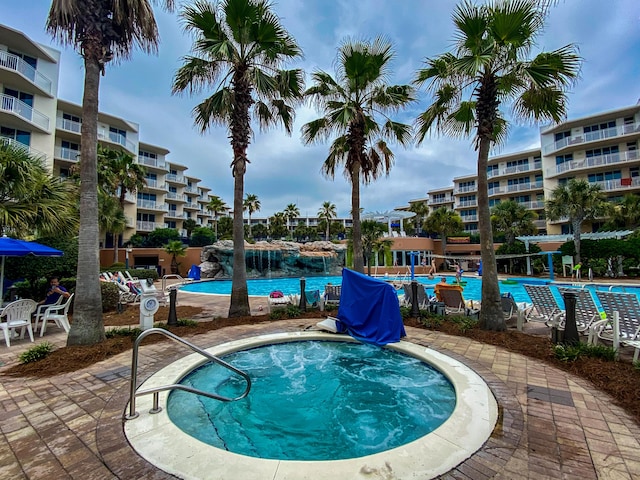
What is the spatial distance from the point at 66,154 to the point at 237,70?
89.7 feet

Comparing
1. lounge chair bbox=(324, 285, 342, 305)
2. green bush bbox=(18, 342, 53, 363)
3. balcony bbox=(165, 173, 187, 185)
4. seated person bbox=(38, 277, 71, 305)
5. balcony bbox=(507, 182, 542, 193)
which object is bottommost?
green bush bbox=(18, 342, 53, 363)

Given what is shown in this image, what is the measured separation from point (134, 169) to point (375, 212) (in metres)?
23.0

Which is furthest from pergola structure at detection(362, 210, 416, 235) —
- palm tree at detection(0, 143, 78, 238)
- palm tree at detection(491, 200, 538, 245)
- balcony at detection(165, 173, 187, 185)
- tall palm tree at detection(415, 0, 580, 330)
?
balcony at detection(165, 173, 187, 185)

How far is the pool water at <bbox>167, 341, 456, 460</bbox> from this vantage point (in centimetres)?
341

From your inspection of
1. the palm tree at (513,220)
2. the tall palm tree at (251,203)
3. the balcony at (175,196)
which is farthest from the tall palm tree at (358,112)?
the tall palm tree at (251,203)

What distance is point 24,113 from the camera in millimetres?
19719

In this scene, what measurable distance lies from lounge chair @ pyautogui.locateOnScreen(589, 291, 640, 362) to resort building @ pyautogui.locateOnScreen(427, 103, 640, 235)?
29.6 meters

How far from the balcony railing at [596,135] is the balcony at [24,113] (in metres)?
48.3

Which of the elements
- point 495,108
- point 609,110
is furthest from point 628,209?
point 495,108

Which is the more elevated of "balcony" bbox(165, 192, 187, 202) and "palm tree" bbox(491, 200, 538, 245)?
"balcony" bbox(165, 192, 187, 202)

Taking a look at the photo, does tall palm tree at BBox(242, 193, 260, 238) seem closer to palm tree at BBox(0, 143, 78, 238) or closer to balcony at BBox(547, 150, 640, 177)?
balcony at BBox(547, 150, 640, 177)

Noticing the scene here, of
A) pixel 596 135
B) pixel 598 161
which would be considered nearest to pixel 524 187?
pixel 598 161

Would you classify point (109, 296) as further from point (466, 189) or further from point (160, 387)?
point (466, 189)

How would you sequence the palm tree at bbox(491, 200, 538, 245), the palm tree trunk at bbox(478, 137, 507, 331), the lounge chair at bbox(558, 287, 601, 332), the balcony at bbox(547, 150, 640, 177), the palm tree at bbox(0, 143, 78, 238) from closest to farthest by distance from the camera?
the lounge chair at bbox(558, 287, 601, 332) < the palm tree trunk at bbox(478, 137, 507, 331) < the palm tree at bbox(0, 143, 78, 238) < the balcony at bbox(547, 150, 640, 177) < the palm tree at bbox(491, 200, 538, 245)
